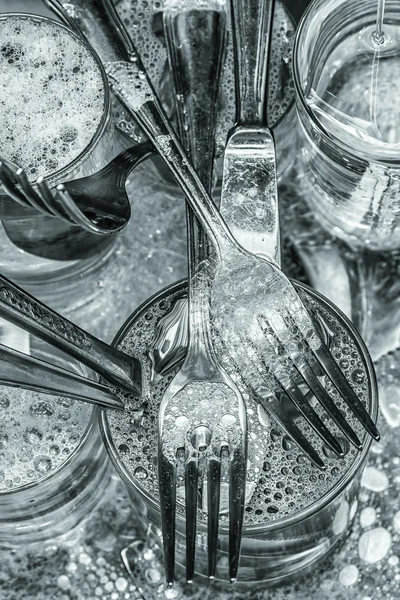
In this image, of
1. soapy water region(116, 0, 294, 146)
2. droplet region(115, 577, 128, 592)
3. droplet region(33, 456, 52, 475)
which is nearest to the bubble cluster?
droplet region(33, 456, 52, 475)

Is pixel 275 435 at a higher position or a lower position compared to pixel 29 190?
lower

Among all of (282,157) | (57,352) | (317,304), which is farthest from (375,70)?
(57,352)

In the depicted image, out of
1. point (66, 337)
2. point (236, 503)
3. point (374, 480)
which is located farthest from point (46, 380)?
point (374, 480)

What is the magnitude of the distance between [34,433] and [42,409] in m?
0.02

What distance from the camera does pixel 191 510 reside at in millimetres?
534

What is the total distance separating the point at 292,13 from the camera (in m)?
0.74

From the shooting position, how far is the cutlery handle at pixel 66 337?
0.56 metres

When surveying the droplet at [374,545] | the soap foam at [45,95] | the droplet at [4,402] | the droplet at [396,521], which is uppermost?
the soap foam at [45,95]

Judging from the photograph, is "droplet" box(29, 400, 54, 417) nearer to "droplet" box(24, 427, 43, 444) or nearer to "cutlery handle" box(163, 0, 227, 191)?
"droplet" box(24, 427, 43, 444)

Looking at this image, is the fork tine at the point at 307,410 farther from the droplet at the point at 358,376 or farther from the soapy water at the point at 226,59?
the soapy water at the point at 226,59

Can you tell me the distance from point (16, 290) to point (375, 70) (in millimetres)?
307

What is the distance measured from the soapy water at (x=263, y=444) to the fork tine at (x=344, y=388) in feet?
0.12

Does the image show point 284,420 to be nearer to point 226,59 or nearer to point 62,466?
point 62,466

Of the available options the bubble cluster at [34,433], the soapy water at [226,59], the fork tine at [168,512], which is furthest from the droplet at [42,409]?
the soapy water at [226,59]
